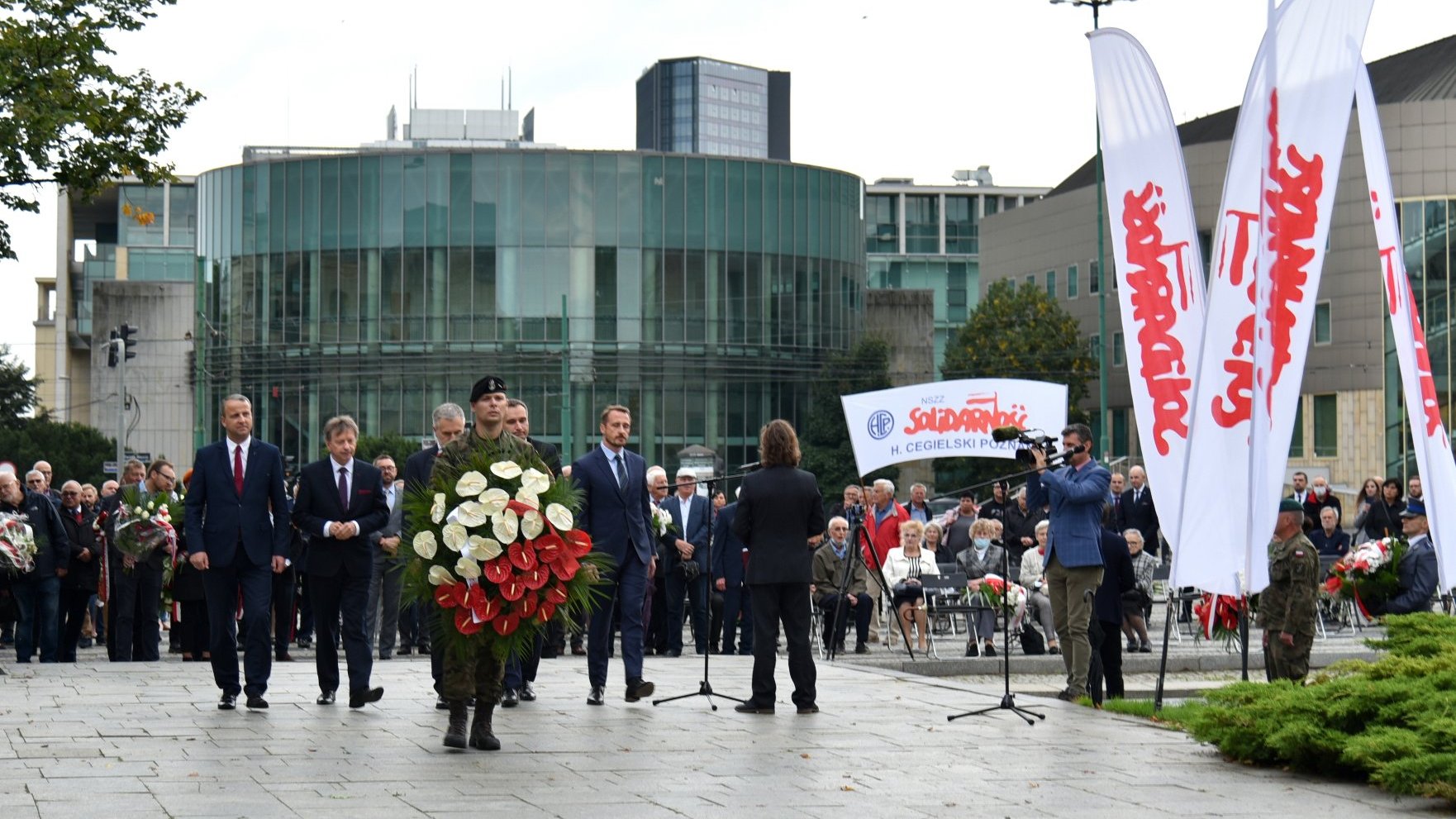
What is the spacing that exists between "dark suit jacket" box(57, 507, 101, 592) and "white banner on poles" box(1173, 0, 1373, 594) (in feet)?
37.9

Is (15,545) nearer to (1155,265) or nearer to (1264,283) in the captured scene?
(1155,265)

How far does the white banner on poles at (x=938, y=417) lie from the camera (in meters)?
25.5

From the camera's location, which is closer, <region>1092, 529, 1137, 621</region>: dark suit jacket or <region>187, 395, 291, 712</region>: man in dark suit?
<region>187, 395, 291, 712</region>: man in dark suit

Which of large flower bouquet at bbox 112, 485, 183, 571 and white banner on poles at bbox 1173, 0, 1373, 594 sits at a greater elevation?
white banner on poles at bbox 1173, 0, 1373, 594

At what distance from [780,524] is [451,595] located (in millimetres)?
3204

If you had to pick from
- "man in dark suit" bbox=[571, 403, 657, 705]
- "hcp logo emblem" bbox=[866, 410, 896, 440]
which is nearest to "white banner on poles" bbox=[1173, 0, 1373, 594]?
"man in dark suit" bbox=[571, 403, 657, 705]

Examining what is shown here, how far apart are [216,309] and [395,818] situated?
65762 mm

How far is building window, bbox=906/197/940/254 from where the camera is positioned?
4375 inches

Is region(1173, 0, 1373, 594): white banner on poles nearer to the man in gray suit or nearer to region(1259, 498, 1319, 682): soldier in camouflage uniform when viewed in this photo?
region(1259, 498, 1319, 682): soldier in camouflage uniform

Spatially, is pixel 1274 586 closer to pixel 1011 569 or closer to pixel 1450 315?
pixel 1011 569

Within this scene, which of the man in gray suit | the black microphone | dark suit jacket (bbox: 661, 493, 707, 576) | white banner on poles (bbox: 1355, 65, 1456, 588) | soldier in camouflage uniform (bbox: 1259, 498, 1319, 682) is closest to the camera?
the black microphone

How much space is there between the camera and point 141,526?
18578mm

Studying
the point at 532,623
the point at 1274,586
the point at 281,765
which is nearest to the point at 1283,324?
the point at 1274,586

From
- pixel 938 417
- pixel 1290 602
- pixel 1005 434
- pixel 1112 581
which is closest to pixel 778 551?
pixel 1005 434
